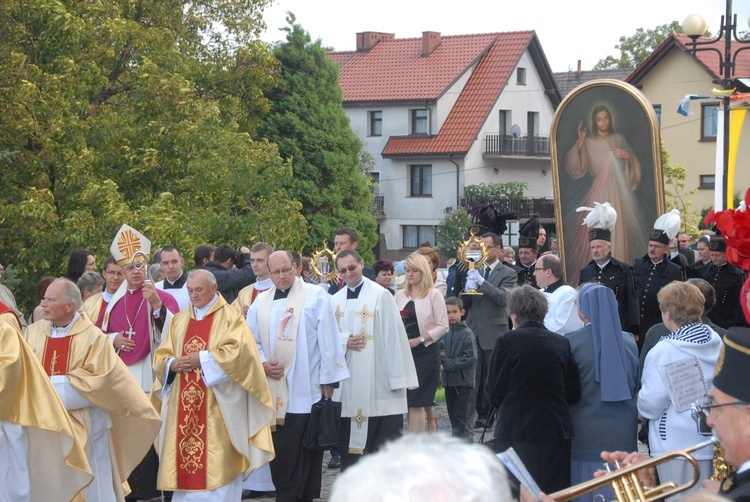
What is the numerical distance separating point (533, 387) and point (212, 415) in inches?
111

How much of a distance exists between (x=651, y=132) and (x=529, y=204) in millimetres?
33668

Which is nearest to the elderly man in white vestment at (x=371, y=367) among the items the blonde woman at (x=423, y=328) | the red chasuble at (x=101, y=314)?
the blonde woman at (x=423, y=328)

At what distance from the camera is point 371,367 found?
9.80 meters

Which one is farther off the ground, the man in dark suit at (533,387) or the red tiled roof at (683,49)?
the red tiled roof at (683,49)

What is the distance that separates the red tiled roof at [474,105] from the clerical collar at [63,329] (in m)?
40.9

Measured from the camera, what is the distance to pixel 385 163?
168 feet

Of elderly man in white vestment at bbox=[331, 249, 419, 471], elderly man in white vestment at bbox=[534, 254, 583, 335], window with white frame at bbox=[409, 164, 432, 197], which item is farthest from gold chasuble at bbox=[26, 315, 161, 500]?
window with white frame at bbox=[409, 164, 432, 197]

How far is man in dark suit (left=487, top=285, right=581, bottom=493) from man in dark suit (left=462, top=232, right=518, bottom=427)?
4.50 m

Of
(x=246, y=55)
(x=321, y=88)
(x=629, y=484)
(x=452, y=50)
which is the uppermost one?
(x=452, y=50)

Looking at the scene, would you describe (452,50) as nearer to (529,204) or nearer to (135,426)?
(529,204)

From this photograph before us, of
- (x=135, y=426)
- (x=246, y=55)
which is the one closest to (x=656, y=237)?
(x=135, y=426)

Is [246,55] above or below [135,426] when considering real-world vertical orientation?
above

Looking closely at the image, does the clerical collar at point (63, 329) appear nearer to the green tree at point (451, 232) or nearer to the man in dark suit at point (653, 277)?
the man in dark suit at point (653, 277)

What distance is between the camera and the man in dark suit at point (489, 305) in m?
11.9
